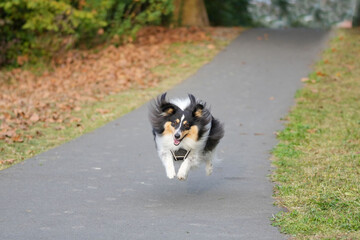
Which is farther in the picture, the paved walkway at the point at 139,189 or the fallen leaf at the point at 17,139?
the fallen leaf at the point at 17,139

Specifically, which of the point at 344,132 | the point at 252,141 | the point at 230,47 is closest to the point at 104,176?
the point at 252,141

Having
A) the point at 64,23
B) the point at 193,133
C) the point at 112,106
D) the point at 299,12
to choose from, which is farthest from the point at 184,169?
the point at 299,12

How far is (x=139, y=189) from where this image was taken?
7262 millimetres

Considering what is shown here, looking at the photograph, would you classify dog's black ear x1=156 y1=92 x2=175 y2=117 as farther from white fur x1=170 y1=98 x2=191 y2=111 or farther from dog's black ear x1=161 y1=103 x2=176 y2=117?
white fur x1=170 y1=98 x2=191 y2=111

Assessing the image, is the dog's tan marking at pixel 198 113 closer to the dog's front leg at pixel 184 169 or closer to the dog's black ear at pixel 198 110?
the dog's black ear at pixel 198 110

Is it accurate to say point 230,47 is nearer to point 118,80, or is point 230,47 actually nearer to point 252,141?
point 118,80

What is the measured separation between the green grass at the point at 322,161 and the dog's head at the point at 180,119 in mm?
1284

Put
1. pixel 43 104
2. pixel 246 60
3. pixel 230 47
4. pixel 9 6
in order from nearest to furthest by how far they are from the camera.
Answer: pixel 43 104 < pixel 9 6 < pixel 246 60 < pixel 230 47

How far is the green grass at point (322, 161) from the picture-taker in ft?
18.9

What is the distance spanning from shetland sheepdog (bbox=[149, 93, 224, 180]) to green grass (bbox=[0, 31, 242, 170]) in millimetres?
2710

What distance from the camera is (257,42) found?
2016 cm

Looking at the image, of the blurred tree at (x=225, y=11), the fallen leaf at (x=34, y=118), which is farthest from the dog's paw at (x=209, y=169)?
the blurred tree at (x=225, y=11)

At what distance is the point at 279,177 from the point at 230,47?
1223 cm

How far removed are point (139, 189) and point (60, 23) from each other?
37.3 feet
